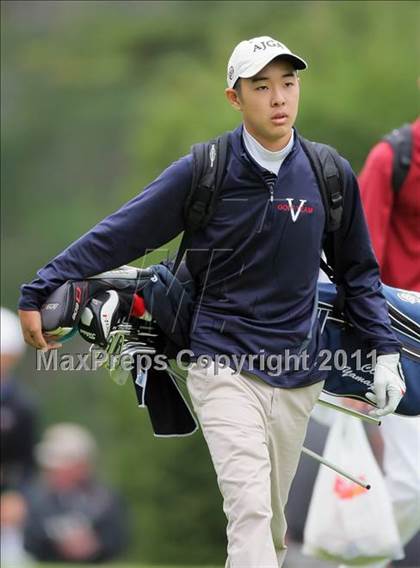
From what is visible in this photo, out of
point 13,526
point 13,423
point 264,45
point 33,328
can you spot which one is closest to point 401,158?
point 264,45

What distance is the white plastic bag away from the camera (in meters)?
7.74

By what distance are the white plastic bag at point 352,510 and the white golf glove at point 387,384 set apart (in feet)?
5.15

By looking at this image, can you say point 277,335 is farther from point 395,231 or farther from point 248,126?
point 395,231

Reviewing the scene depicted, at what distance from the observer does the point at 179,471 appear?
38.9 feet

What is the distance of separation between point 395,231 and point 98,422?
39.2ft

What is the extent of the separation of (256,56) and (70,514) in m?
6.32

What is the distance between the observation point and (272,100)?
588cm

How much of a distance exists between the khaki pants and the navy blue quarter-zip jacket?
88 mm

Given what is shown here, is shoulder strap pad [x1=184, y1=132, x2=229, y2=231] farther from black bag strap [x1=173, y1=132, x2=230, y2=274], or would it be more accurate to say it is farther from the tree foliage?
the tree foliage

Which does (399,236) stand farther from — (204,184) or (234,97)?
(204,184)

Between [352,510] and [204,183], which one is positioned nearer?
[204,183]

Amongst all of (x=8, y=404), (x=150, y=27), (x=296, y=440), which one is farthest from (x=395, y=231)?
(x=150, y=27)

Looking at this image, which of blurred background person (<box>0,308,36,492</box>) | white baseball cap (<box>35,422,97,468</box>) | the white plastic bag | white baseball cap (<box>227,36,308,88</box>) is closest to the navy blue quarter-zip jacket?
white baseball cap (<box>227,36,308,88</box>)

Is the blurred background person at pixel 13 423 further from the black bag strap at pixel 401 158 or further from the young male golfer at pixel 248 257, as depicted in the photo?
the young male golfer at pixel 248 257
